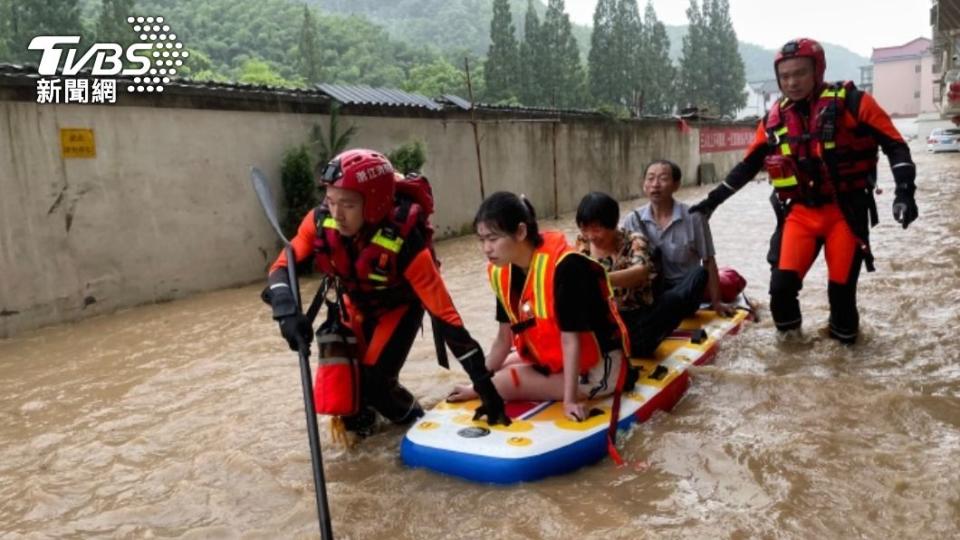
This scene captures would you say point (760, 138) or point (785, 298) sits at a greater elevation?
point (760, 138)

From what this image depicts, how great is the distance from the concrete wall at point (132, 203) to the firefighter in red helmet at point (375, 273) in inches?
181

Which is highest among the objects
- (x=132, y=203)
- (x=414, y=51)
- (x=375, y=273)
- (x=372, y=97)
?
(x=414, y=51)

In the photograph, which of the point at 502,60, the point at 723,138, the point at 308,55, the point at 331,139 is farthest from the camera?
the point at 308,55

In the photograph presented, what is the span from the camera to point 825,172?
4344mm

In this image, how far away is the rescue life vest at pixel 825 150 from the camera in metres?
4.29

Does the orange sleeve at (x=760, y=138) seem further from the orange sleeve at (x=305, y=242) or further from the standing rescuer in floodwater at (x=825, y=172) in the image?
the orange sleeve at (x=305, y=242)

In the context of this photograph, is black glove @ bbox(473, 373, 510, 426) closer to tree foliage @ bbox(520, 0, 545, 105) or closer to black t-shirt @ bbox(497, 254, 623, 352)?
black t-shirt @ bbox(497, 254, 623, 352)

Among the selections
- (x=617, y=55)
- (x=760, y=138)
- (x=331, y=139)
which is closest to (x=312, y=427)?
(x=760, y=138)

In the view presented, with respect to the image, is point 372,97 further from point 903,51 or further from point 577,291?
point 903,51

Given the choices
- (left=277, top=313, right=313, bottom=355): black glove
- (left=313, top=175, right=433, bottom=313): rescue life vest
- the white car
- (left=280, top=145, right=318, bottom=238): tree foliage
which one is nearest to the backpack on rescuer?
(left=313, top=175, right=433, bottom=313): rescue life vest

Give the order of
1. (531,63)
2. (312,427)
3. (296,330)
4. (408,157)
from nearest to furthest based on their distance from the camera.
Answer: (312,427), (296,330), (408,157), (531,63)

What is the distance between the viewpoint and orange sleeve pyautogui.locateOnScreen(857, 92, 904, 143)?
165 inches

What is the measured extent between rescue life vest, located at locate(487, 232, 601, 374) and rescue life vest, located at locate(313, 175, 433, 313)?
428mm

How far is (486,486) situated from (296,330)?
38.3 inches
